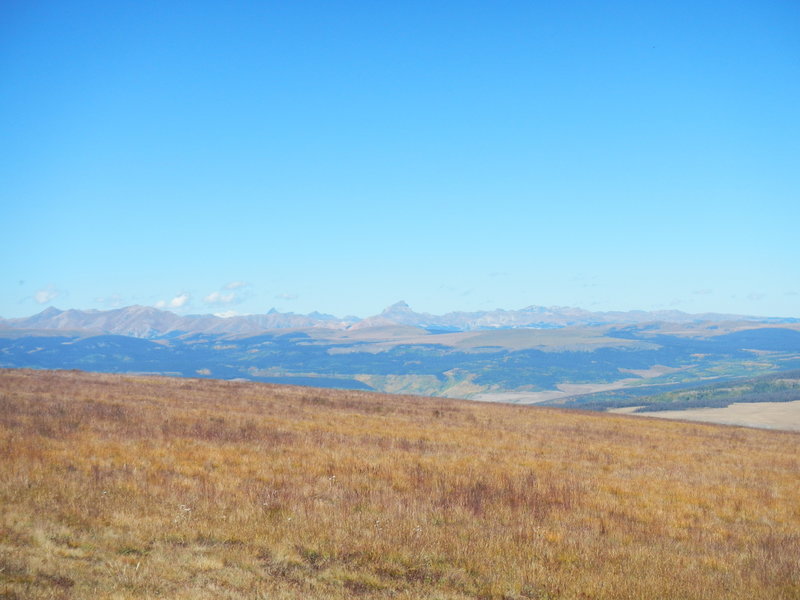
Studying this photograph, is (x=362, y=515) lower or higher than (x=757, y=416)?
higher

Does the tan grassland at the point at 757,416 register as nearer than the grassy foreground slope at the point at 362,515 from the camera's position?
No

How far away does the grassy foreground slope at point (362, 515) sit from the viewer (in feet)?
28.1

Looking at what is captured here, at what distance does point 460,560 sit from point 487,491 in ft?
19.0

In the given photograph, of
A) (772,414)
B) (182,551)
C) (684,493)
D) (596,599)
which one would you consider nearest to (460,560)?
(596,599)

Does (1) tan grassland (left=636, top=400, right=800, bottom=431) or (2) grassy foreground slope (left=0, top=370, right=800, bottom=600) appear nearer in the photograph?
(2) grassy foreground slope (left=0, top=370, right=800, bottom=600)

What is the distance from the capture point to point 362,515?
12.2 meters

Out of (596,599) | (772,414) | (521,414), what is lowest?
(772,414)

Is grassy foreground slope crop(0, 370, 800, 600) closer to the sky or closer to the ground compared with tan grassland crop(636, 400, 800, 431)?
closer to the sky

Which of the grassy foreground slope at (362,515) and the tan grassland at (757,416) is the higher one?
the grassy foreground slope at (362,515)

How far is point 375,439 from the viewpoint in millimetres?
24375

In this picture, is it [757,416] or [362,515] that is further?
[757,416]

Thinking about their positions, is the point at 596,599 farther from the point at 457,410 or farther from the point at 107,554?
the point at 457,410

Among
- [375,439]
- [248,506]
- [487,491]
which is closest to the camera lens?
[248,506]

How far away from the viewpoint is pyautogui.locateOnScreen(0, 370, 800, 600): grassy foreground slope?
8578 mm
